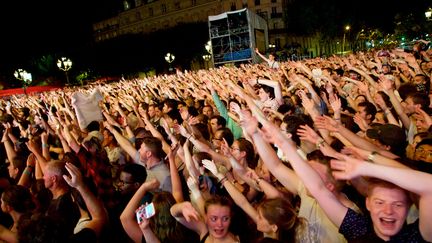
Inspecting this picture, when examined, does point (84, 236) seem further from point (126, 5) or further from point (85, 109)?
point (126, 5)

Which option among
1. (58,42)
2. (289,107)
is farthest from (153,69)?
(289,107)

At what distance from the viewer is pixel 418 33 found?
3844 centimetres

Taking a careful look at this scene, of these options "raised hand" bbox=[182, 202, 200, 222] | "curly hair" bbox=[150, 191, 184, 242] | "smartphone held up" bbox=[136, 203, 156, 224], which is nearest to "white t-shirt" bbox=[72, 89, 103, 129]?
"curly hair" bbox=[150, 191, 184, 242]

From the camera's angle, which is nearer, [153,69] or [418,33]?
[418,33]

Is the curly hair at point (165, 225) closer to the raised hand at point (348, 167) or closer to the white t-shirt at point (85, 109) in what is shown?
the raised hand at point (348, 167)

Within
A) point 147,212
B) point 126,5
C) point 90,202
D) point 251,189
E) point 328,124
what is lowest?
point 251,189

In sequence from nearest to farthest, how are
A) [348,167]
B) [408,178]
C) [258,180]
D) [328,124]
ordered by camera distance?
[408,178] < [348,167] < [258,180] < [328,124]

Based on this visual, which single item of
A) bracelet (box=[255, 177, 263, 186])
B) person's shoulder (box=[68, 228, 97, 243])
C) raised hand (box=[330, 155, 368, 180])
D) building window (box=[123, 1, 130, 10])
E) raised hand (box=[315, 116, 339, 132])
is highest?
building window (box=[123, 1, 130, 10])

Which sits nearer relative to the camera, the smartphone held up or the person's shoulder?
the smartphone held up


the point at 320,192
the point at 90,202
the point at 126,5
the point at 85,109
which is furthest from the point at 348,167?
the point at 126,5

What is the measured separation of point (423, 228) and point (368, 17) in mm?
50451

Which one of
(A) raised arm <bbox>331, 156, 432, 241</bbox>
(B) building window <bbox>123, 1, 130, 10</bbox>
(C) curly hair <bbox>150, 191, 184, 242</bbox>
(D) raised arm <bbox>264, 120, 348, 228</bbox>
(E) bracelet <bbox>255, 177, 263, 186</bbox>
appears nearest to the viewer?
(A) raised arm <bbox>331, 156, 432, 241</bbox>

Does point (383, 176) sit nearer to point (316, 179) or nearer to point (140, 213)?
point (316, 179)

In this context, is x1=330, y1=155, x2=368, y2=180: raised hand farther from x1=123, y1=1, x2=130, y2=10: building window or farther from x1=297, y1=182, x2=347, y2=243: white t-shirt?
x1=123, y1=1, x2=130, y2=10: building window
